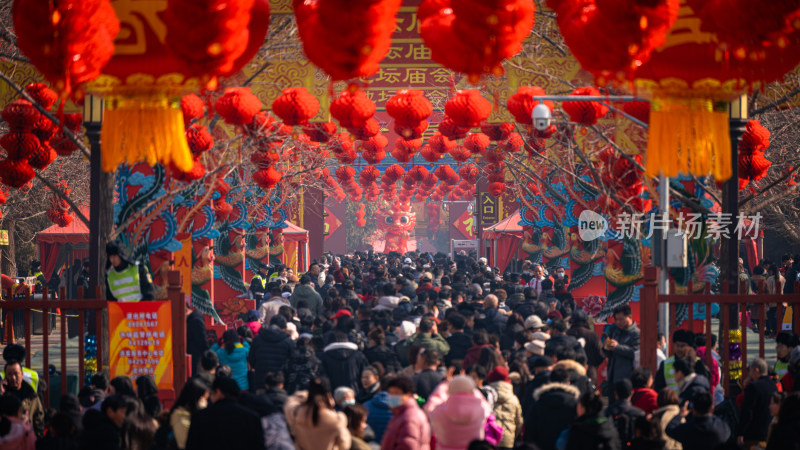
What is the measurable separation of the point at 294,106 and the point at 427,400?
20.0 ft

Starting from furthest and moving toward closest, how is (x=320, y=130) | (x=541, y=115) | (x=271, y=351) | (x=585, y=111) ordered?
(x=320, y=130)
(x=541, y=115)
(x=585, y=111)
(x=271, y=351)

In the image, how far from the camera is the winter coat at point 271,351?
11391 millimetres

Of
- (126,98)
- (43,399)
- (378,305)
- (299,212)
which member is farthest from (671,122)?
(299,212)

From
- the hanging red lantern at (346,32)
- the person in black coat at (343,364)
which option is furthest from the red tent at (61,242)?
the hanging red lantern at (346,32)

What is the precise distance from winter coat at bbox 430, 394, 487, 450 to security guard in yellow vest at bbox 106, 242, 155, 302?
4800 mm

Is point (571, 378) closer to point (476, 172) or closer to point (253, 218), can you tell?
point (253, 218)

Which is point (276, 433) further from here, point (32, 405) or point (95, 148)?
point (95, 148)

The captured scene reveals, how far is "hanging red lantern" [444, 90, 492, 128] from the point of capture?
45.7 ft

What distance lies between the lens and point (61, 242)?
92.9 ft

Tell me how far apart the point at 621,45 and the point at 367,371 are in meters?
4.56

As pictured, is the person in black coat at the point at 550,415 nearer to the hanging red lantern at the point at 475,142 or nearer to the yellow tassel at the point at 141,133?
the yellow tassel at the point at 141,133

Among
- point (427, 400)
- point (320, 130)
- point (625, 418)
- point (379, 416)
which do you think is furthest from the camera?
point (320, 130)
